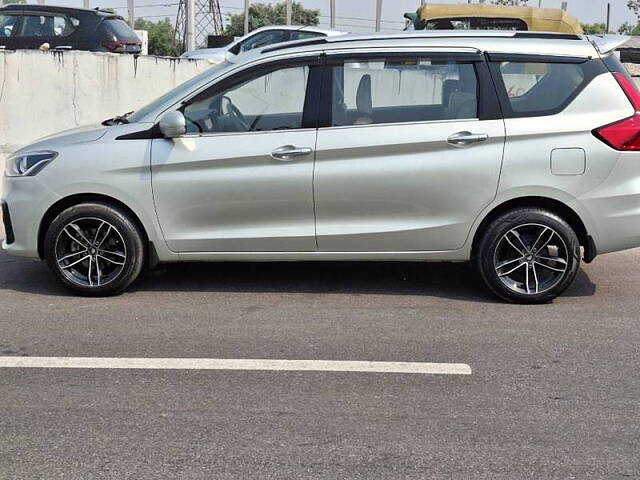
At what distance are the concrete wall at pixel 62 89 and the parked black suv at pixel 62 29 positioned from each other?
4203 millimetres

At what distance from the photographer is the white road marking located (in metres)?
4.79

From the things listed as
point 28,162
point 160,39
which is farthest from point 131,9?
point 160,39

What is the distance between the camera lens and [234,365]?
4.83 meters

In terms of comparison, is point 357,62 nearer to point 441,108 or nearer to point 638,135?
point 441,108

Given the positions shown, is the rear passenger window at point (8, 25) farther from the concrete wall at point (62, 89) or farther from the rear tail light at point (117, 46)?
the concrete wall at point (62, 89)

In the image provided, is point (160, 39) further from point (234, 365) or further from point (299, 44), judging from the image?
point (234, 365)

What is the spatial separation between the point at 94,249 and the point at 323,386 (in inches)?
95.0

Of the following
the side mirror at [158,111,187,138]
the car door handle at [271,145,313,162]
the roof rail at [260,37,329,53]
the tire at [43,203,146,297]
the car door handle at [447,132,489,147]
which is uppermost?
the roof rail at [260,37,329,53]

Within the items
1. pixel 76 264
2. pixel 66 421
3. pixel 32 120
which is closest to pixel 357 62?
pixel 76 264

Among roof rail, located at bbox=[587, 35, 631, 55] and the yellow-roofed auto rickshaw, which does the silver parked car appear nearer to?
roof rail, located at bbox=[587, 35, 631, 55]

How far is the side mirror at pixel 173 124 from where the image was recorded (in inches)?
231

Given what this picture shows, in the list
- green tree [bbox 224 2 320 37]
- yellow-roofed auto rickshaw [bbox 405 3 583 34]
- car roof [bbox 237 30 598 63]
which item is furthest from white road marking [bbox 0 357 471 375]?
green tree [bbox 224 2 320 37]

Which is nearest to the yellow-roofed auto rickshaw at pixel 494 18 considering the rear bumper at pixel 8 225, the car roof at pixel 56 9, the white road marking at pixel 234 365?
the car roof at pixel 56 9

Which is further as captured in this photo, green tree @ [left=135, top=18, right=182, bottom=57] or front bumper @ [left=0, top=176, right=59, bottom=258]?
green tree @ [left=135, top=18, right=182, bottom=57]
